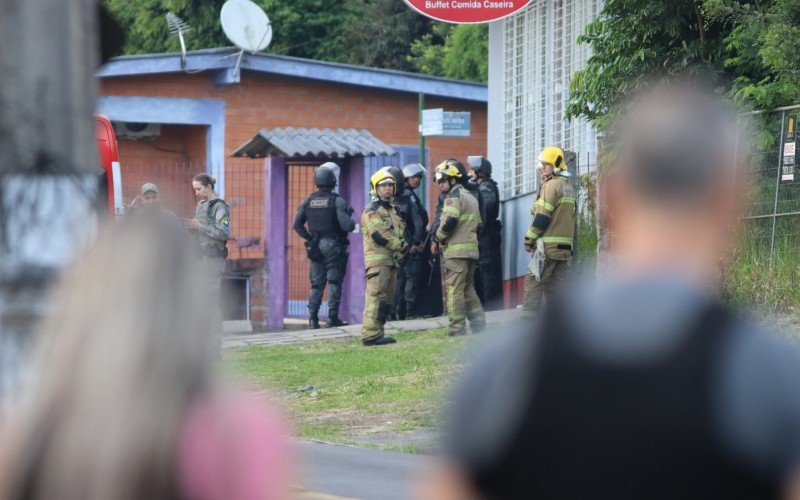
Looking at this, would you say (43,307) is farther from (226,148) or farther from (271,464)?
(226,148)

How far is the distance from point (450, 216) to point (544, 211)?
0.95 meters

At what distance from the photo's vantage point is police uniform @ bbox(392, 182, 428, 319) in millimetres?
17969

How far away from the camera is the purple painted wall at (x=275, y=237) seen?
19594 mm

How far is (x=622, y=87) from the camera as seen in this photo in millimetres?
15391

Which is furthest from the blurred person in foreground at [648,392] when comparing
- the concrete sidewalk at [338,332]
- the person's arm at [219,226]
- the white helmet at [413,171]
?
the white helmet at [413,171]

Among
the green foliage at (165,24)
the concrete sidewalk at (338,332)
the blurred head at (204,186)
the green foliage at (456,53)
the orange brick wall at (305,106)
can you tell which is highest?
the green foliage at (165,24)

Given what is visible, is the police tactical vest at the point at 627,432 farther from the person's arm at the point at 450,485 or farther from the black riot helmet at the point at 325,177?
the black riot helmet at the point at 325,177

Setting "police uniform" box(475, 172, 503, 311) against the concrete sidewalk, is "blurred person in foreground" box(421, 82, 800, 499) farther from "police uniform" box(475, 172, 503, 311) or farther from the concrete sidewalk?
"police uniform" box(475, 172, 503, 311)

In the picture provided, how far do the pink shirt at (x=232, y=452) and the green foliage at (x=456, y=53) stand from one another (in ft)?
98.5

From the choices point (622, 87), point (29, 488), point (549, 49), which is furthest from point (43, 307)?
point (549, 49)

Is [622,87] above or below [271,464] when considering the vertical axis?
above

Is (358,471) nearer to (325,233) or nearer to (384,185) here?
(384,185)

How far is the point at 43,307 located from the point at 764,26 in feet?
38.9

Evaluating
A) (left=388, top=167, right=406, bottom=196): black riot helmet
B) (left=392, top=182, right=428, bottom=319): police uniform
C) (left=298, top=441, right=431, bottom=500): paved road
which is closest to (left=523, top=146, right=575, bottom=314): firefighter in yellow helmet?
(left=388, top=167, right=406, bottom=196): black riot helmet
